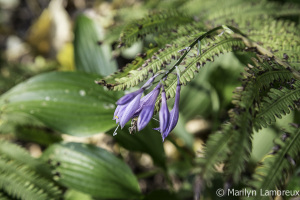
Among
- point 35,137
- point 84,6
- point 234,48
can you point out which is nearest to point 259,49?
point 234,48

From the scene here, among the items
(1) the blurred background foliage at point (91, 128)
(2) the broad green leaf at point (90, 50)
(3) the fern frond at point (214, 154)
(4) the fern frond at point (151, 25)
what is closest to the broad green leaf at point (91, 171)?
(1) the blurred background foliage at point (91, 128)

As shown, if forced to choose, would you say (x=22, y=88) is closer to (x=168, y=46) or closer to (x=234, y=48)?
(x=168, y=46)

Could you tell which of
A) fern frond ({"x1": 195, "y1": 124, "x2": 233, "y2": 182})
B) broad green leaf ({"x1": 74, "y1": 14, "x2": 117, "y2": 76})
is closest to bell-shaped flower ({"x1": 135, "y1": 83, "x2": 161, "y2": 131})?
fern frond ({"x1": 195, "y1": 124, "x2": 233, "y2": 182})

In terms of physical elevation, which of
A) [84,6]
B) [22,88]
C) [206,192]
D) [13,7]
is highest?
[13,7]

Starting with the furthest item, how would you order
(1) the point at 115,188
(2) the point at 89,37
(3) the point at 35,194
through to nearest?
(2) the point at 89,37, (1) the point at 115,188, (3) the point at 35,194

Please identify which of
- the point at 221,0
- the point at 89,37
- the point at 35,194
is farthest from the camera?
the point at 89,37

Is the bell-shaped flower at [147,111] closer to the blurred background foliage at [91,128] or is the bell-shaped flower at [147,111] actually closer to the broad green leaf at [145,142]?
the blurred background foliage at [91,128]
